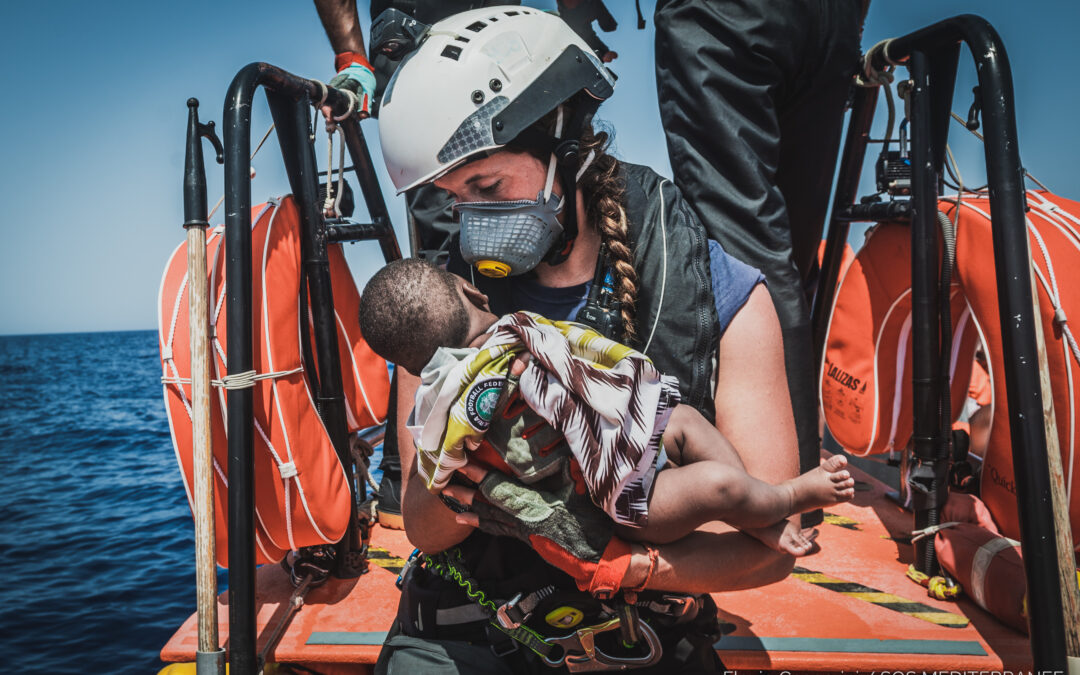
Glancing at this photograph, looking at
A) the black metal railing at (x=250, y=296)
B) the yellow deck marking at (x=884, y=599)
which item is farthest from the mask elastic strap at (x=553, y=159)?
the yellow deck marking at (x=884, y=599)

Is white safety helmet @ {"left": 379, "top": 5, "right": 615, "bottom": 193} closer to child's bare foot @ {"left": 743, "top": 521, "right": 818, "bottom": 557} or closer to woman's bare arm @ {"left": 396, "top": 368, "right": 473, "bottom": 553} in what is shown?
woman's bare arm @ {"left": 396, "top": 368, "right": 473, "bottom": 553}

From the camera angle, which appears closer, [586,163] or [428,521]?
[428,521]

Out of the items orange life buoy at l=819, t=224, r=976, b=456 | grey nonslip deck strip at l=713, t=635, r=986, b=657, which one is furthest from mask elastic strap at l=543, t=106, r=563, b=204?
orange life buoy at l=819, t=224, r=976, b=456

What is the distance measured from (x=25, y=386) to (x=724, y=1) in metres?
46.7

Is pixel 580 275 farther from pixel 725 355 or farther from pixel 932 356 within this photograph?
pixel 932 356

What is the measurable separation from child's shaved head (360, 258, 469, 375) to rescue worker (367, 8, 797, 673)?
154mm

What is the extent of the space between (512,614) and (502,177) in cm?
112

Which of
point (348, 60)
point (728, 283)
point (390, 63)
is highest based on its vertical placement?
point (390, 63)

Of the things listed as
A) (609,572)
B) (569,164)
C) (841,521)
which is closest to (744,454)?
(609,572)

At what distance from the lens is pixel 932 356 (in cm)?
261

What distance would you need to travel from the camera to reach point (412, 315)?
65.8 inches

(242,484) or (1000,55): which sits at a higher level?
(1000,55)

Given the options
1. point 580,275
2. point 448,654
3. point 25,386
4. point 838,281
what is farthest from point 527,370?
point 25,386

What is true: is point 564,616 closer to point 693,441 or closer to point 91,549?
point 693,441
